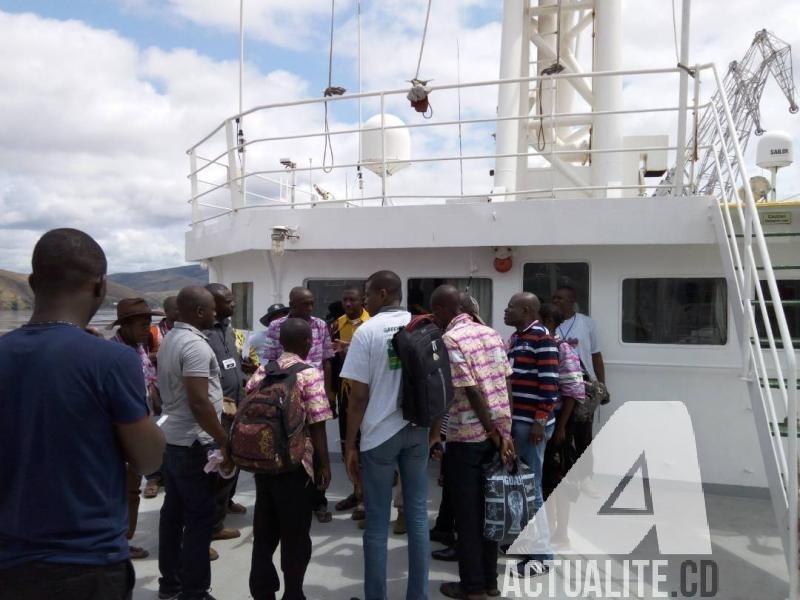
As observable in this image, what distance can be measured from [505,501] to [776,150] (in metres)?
4.68

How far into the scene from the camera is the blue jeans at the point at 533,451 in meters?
3.97

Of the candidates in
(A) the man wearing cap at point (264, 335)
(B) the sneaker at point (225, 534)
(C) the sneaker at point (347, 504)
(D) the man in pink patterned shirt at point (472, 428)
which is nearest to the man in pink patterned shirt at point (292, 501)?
(D) the man in pink patterned shirt at point (472, 428)

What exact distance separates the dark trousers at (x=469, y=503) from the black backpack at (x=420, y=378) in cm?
53

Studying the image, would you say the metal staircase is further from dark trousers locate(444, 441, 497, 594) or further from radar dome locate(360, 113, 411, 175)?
radar dome locate(360, 113, 411, 175)

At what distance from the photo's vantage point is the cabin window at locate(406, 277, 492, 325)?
614cm

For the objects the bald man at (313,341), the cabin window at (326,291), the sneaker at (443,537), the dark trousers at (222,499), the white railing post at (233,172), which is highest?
the white railing post at (233,172)

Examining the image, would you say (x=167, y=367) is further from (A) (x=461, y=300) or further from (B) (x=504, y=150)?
(B) (x=504, y=150)

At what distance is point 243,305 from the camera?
732cm

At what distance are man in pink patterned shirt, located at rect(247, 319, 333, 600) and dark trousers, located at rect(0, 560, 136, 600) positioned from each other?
1.45 m

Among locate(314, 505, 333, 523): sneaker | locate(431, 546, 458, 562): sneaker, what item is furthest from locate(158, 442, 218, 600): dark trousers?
locate(431, 546, 458, 562): sneaker

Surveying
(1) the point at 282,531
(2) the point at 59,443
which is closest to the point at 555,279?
(1) the point at 282,531

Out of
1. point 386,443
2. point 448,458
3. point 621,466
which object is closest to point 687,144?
point 621,466

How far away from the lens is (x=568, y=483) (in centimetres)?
466

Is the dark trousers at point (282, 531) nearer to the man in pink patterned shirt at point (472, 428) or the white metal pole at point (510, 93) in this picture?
the man in pink patterned shirt at point (472, 428)
